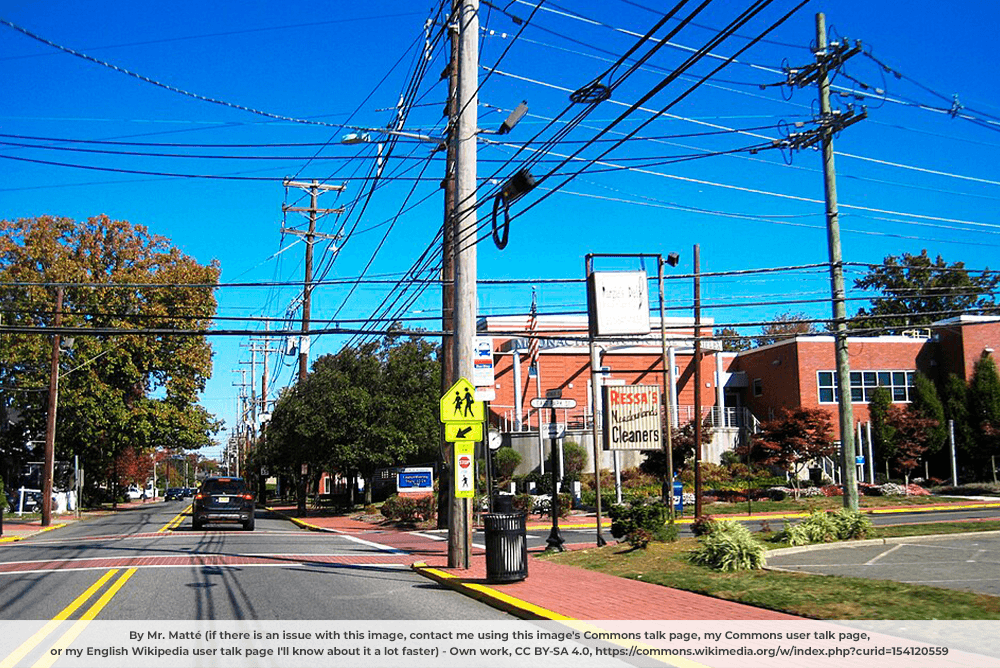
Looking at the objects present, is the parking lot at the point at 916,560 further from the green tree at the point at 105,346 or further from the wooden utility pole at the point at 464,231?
the green tree at the point at 105,346

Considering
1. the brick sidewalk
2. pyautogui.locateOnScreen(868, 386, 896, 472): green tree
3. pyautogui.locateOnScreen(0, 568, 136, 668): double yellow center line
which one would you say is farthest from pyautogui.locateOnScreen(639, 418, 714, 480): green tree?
pyautogui.locateOnScreen(0, 568, 136, 668): double yellow center line

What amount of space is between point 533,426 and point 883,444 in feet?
59.2

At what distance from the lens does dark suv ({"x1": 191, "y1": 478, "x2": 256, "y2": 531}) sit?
29.1 meters

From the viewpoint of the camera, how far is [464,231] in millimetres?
16781

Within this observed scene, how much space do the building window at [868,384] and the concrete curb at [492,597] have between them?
34.1 meters

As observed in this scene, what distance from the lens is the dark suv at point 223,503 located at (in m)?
29.1

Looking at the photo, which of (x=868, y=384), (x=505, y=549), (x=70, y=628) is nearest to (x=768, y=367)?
(x=868, y=384)

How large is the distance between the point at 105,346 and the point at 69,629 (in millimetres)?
42200

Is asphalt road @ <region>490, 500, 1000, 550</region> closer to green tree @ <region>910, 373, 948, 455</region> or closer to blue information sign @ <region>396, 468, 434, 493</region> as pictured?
blue information sign @ <region>396, 468, 434, 493</region>

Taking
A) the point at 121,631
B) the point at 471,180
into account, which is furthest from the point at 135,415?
the point at 121,631

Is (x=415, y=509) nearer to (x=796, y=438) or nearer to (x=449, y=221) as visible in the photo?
(x=449, y=221)

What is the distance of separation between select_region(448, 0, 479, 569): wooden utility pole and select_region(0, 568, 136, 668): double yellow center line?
5.64 metres

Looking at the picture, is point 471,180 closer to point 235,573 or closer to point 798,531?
Answer: point 235,573

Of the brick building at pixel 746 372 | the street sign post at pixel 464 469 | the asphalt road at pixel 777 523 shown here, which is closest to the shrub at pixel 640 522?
the asphalt road at pixel 777 523
